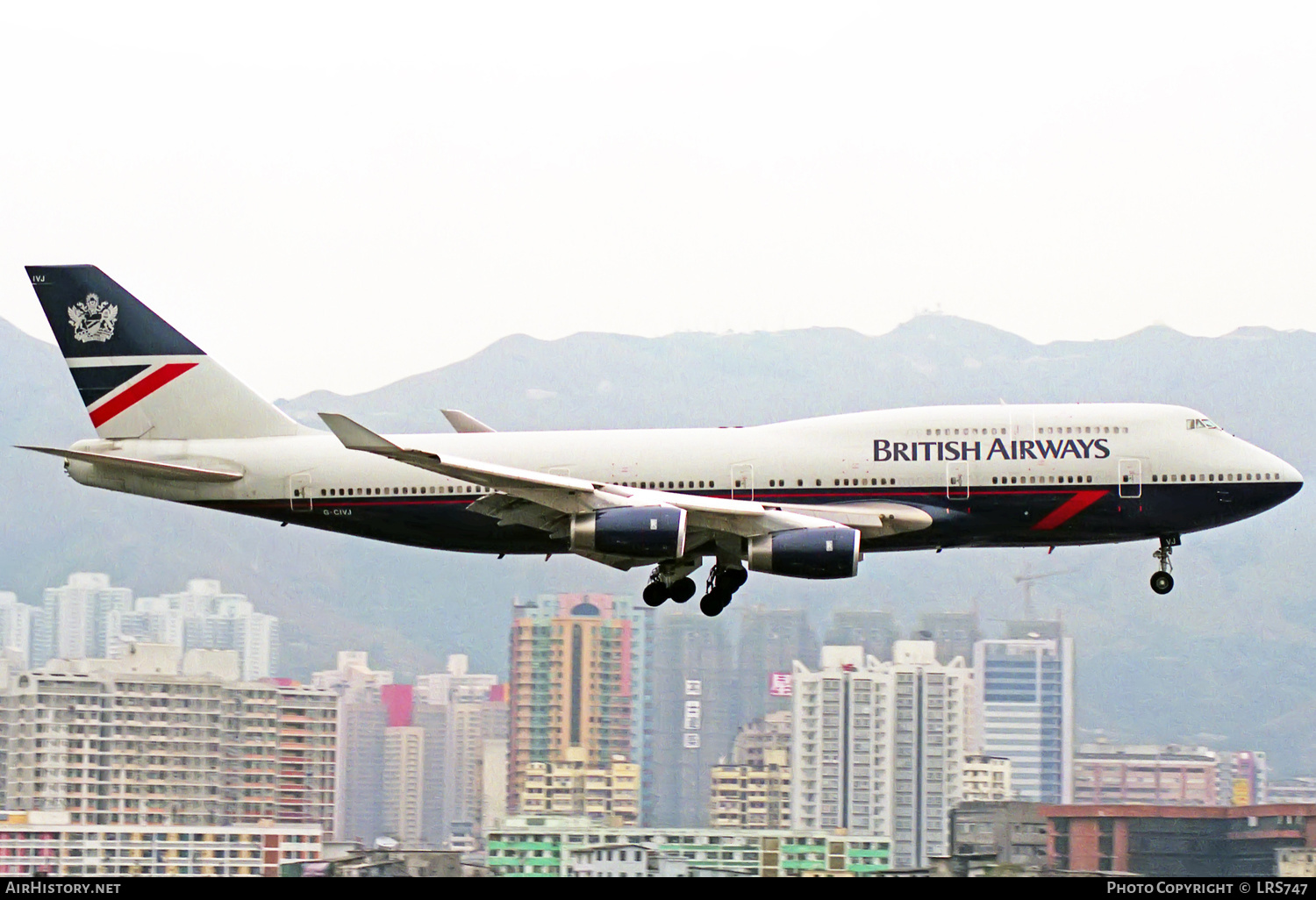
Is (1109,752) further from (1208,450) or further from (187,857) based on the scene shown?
(1208,450)

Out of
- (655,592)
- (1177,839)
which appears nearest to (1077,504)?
(655,592)

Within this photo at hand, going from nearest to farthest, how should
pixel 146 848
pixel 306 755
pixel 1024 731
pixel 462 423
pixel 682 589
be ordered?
pixel 682 589, pixel 462 423, pixel 146 848, pixel 306 755, pixel 1024 731

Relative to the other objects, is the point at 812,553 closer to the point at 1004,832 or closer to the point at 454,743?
the point at 1004,832

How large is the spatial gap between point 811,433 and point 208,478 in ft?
53.6

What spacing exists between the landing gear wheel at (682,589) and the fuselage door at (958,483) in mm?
7680

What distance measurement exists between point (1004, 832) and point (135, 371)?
61077mm

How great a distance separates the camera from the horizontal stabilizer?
153 ft

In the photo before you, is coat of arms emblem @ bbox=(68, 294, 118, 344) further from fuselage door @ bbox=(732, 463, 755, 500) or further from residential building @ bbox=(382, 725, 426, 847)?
residential building @ bbox=(382, 725, 426, 847)

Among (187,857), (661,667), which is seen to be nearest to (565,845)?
(187,857)

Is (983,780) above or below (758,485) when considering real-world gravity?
below

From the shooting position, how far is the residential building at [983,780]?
130625mm

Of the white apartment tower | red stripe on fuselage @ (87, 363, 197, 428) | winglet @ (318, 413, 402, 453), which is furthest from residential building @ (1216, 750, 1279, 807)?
winglet @ (318, 413, 402, 453)

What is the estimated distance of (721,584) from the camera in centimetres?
4825
